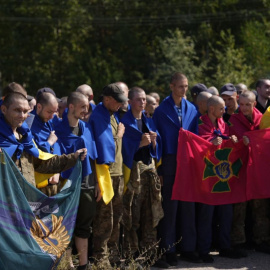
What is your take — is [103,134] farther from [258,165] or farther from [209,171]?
[258,165]

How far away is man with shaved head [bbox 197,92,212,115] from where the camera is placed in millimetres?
9688

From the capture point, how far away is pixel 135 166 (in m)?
8.27

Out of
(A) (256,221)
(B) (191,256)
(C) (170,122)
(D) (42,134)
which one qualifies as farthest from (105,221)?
(A) (256,221)

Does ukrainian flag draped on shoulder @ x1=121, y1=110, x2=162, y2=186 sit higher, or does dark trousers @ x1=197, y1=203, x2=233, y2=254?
ukrainian flag draped on shoulder @ x1=121, y1=110, x2=162, y2=186

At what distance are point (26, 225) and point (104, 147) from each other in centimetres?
186

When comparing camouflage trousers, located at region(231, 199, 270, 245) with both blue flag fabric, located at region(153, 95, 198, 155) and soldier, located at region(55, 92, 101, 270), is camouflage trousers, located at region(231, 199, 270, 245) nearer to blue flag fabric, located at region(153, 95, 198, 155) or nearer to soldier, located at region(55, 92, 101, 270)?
blue flag fabric, located at region(153, 95, 198, 155)

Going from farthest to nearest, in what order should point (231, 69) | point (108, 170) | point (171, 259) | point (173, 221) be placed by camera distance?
point (231, 69) → point (173, 221) → point (171, 259) → point (108, 170)

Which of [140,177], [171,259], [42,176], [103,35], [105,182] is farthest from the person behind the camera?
[103,35]

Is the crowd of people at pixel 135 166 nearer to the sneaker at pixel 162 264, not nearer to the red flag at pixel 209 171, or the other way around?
the sneaker at pixel 162 264

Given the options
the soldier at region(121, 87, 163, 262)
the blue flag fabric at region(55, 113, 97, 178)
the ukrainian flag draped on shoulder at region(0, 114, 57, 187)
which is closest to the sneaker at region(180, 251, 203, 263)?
the soldier at region(121, 87, 163, 262)

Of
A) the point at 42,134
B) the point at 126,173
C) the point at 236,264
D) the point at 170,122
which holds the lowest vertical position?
the point at 236,264

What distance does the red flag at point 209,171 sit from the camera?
28.1 ft

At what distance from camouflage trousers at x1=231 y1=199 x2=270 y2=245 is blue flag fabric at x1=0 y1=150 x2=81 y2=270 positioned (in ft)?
11.4

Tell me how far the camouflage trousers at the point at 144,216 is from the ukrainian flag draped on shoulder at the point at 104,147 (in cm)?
77
